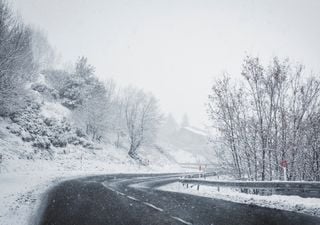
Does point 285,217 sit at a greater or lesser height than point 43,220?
greater

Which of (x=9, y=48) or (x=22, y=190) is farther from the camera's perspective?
(x=9, y=48)

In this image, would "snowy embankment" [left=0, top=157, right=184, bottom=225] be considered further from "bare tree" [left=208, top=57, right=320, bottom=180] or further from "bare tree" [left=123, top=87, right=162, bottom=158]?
"bare tree" [left=123, top=87, right=162, bottom=158]

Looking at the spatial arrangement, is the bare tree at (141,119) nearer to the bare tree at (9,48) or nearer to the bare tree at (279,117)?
the bare tree at (9,48)

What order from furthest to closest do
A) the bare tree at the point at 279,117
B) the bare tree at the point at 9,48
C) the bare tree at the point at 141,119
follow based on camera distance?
the bare tree at the point at 141,119 → the bare tree at the point at 9,48 → the bare tree at the point at 279,117

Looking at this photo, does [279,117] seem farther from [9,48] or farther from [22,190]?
→ [9,48]

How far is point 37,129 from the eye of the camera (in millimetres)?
28125

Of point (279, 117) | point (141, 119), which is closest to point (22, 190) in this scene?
point (279, 117)

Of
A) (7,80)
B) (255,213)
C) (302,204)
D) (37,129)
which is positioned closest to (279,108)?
(302,204)

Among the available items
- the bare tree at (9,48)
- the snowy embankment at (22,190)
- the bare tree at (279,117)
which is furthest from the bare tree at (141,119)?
the bare tree at (279,117)

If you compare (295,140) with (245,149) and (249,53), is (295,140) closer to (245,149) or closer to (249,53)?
(245,149)

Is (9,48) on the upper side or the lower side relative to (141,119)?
upper

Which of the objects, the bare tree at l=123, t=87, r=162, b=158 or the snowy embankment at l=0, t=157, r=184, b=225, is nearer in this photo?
the snowy embankment at l=0, t=157, r=184, b=225

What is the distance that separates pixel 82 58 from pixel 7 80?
22525mm

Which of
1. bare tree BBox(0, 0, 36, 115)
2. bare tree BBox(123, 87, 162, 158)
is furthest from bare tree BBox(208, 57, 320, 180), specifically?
bare tree BBox(123, 87, 162, 158)
